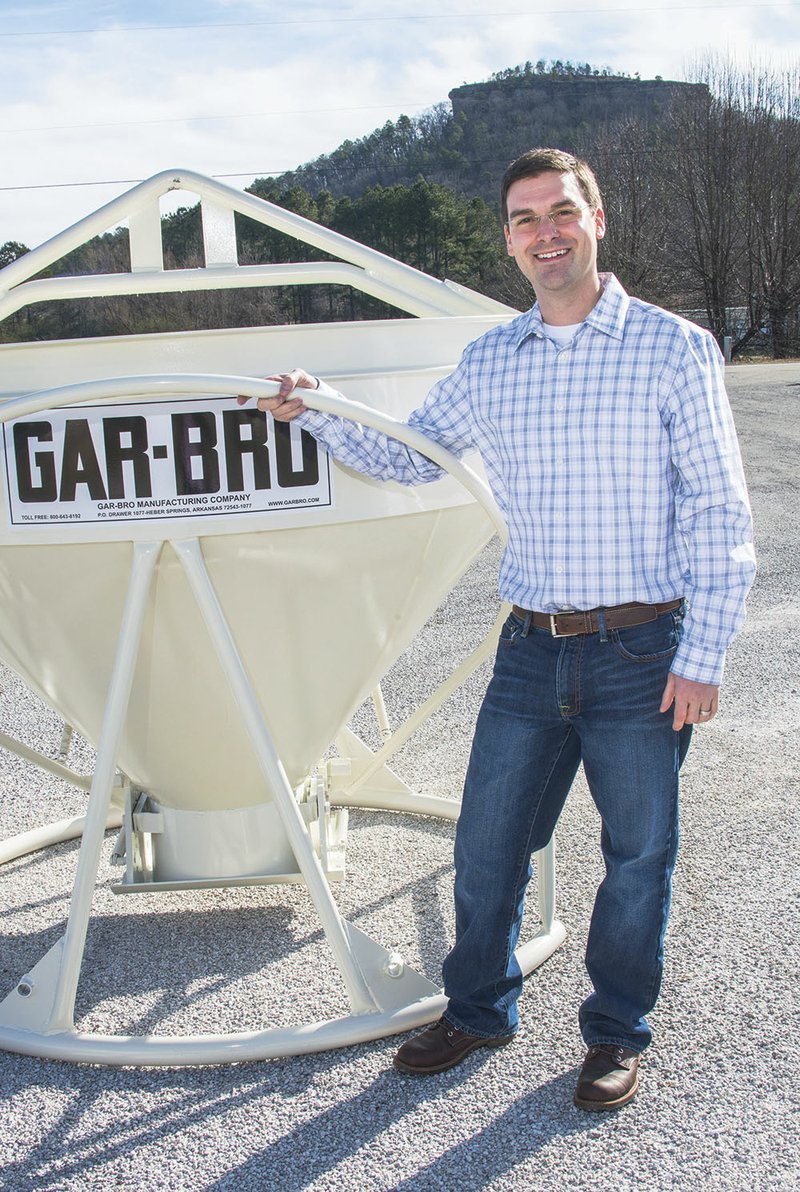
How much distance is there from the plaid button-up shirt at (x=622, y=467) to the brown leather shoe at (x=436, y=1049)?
3.27ft

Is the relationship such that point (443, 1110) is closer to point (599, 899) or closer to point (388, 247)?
point (599, 899)

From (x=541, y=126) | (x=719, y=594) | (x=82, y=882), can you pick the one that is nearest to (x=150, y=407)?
(x=82, y=882)

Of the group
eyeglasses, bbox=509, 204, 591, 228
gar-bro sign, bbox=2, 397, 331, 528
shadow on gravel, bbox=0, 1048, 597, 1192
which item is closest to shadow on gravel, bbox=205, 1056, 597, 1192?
shadow on gravel, bbox=0, 1048, 597, 1192

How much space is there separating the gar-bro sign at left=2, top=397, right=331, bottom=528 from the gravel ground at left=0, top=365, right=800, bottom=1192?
127 cm

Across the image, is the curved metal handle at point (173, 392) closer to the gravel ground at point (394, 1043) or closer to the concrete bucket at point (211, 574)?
the concrete bucket at point (211, 574)

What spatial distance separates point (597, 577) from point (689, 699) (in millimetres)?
303

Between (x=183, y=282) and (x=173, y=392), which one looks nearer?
(x=173, y=392)

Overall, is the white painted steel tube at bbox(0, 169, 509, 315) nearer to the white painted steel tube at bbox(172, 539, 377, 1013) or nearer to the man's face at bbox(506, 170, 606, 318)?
the man's face at bbox(506, 170, 606, 318)

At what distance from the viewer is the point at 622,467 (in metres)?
2.33

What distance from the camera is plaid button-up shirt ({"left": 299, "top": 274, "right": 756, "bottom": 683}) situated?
2246 millimetres

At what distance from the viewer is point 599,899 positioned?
8.24 ft

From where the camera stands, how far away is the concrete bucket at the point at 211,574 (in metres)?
2.59

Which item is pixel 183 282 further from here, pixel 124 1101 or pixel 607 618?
pixel 124 1101

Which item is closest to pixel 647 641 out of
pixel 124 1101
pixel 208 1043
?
pixel 208 1043
